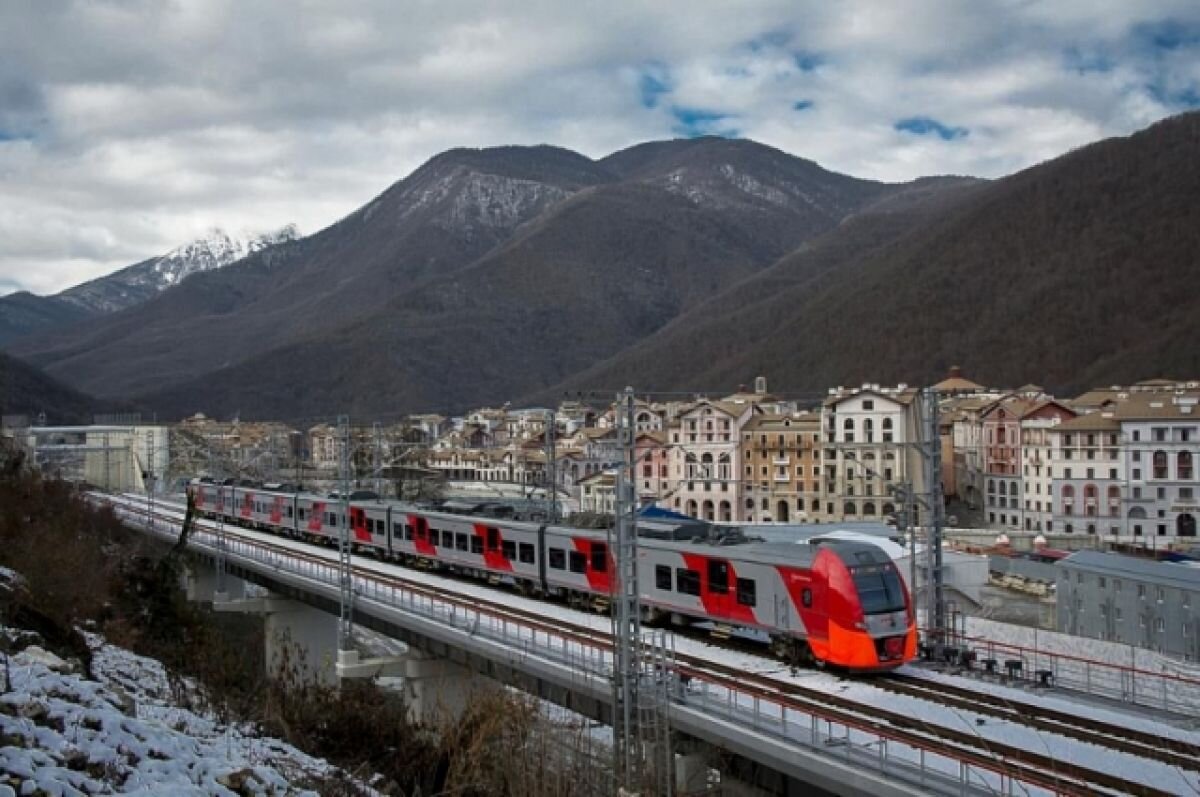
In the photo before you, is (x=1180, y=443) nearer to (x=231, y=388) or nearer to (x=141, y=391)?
(x=231, y=388)

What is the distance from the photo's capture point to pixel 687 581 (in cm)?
2089

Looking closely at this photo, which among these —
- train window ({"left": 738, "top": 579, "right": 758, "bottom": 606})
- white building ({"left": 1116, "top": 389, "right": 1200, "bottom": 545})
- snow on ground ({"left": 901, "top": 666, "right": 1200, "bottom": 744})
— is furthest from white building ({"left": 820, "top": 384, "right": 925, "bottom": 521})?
snow on ground ({"left": 901, "top": 666, "right": 1200, "bottom": 744})

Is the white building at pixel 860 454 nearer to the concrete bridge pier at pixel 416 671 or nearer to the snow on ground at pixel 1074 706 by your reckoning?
the concrete bridge pier at pixel 416 671

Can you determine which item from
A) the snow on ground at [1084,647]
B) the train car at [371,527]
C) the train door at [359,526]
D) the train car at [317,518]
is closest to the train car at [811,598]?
the snow on ground at [1084,647]

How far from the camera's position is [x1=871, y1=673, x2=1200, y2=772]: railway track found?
42.0 ft

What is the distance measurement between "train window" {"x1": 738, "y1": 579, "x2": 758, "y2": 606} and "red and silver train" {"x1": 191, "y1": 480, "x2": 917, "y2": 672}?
17 millimetres

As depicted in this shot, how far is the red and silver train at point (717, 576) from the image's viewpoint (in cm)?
1695

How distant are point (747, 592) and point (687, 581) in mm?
2010

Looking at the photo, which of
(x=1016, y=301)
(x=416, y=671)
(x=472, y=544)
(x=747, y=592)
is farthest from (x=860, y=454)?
(x=1016, y=301)

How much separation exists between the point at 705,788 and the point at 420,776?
4974 mm

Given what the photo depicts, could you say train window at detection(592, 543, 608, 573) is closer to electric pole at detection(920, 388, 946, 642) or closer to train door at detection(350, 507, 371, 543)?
electric pole at detection(920, 388, 946, 642)

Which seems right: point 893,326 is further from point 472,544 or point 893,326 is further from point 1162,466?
point 472,544

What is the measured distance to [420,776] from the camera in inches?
433

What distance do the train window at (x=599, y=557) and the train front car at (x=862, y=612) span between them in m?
6.80
